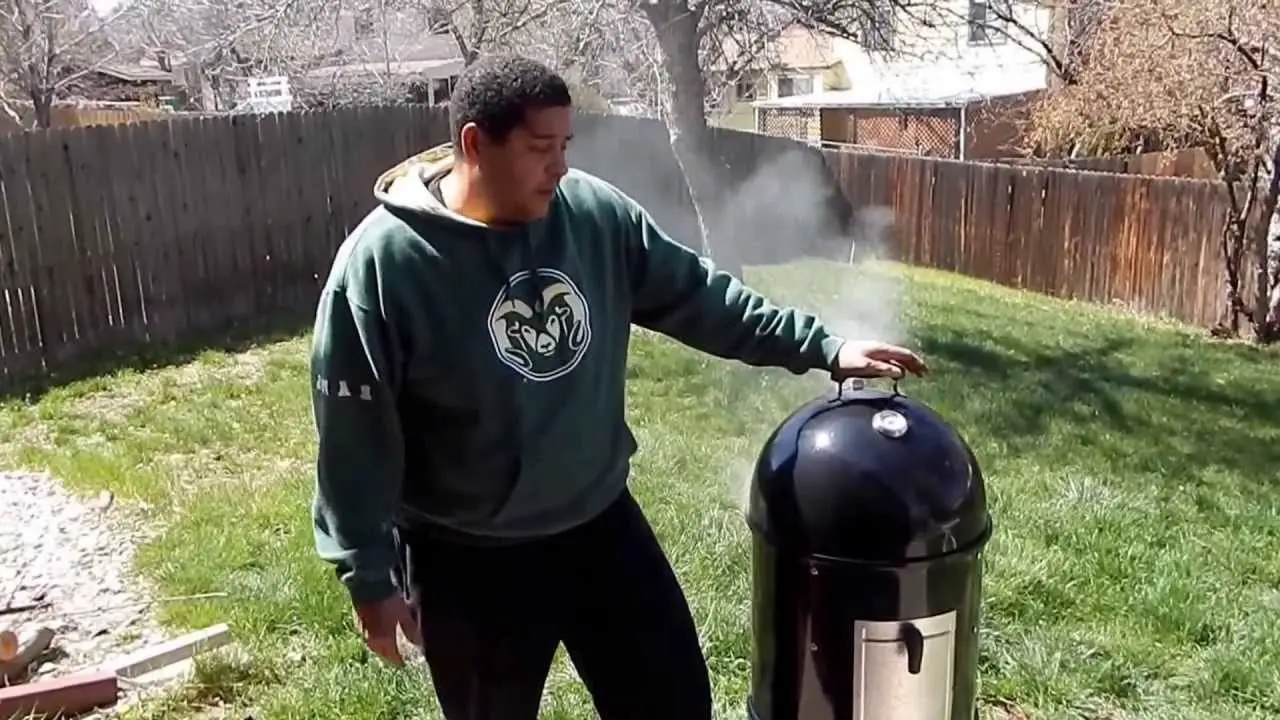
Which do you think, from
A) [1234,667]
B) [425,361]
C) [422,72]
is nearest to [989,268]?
[1234,667]

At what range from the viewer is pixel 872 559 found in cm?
194

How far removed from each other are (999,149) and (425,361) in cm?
2058

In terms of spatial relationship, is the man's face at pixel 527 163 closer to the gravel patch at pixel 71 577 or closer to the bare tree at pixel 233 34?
the gravel patch at pixel 71 577

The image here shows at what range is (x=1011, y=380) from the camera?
6695mm

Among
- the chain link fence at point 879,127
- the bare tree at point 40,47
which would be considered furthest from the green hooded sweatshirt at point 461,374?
the chain link fence at point 879,127

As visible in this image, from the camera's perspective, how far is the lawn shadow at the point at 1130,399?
5.34 metres

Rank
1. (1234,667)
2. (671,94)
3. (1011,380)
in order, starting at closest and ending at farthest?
(1234,667) < (1011,380) < (671,94)

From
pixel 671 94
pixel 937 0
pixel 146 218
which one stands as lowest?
pixel 146 218

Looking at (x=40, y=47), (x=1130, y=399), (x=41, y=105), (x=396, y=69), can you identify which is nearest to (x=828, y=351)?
(x=1130, y=399)

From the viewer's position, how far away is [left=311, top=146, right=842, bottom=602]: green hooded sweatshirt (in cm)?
186

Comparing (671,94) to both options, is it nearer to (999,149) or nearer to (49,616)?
(49,616)

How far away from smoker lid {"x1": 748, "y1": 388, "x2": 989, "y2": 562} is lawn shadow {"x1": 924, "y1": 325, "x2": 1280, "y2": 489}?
10.9ft

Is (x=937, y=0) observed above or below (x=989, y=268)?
above

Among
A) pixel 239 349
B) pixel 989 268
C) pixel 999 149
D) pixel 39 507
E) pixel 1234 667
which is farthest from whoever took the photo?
pixel 999 149
